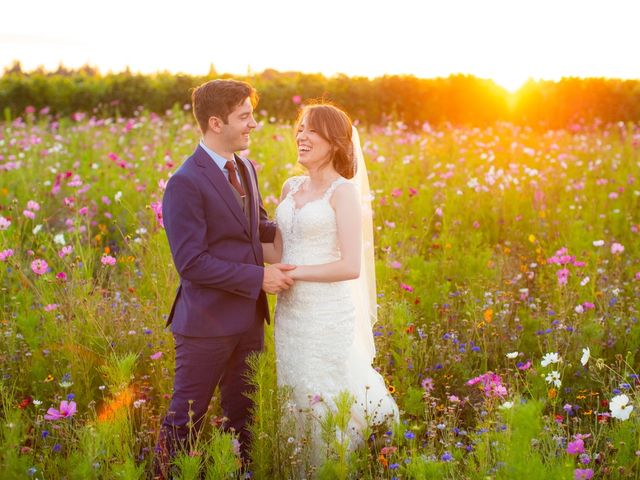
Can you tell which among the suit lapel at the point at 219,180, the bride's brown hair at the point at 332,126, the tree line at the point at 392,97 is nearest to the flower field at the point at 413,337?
the suit lapel at the point at 219,180

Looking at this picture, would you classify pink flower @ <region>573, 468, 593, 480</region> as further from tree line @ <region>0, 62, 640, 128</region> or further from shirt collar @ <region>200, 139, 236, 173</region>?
tree line @ <region>0, 62, 640, 128</region>

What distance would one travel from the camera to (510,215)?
670 cm

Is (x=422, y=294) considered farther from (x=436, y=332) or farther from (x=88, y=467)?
(x=88, y=467)

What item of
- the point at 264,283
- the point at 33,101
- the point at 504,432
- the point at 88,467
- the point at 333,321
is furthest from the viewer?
the point at 33,101

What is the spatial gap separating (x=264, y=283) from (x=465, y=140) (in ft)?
24.6

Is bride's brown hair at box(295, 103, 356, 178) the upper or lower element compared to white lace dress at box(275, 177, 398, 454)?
upper

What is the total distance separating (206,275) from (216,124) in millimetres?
702

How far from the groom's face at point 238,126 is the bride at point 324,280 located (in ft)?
0.97

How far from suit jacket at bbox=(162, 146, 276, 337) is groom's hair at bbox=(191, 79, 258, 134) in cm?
17

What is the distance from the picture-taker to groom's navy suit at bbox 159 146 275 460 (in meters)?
2.94

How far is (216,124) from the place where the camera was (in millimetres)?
3090

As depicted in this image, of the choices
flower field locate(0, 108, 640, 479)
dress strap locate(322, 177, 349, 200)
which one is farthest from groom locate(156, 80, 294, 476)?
dress strap locate(322, 177, 349, 200)

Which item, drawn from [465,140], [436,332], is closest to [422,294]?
[436,332]

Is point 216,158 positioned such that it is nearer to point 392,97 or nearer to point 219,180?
point 219,180
